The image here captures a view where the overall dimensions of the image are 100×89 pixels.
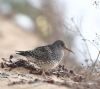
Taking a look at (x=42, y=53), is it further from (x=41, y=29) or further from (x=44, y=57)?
(x=41, y=29)

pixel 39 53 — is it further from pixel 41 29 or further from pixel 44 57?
pixel 41 29

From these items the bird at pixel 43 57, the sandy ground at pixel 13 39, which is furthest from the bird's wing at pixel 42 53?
the sandy ground at pixel 13 39

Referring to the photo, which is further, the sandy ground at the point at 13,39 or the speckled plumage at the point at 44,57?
the sandy ground at the point at 13,39

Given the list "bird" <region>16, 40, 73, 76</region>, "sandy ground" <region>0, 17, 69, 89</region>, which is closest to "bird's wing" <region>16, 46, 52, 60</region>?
"bird" <region>16, 40, 73, 76</region>

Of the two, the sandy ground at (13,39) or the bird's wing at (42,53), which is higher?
the sandy ground at (13,39)

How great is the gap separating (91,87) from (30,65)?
203 cm

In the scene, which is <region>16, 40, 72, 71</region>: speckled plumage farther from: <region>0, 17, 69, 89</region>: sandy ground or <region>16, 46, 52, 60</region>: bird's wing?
<region>0, 17, 69, 89</region>: sandy ground

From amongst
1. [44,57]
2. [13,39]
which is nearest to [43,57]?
[44,57]

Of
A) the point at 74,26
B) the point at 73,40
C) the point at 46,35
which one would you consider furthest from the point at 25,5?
the point at 74,26

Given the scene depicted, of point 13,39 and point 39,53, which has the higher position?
point 13,39

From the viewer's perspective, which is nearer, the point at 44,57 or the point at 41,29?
the point at 44,57

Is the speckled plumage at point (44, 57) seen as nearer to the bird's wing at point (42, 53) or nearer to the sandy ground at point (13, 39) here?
the bird's wing at point (42, 53)

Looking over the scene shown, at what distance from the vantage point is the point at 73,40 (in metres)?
12.7

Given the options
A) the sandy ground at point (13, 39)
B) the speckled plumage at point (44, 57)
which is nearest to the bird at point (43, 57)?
the speckled plumage at point (44, 57)
